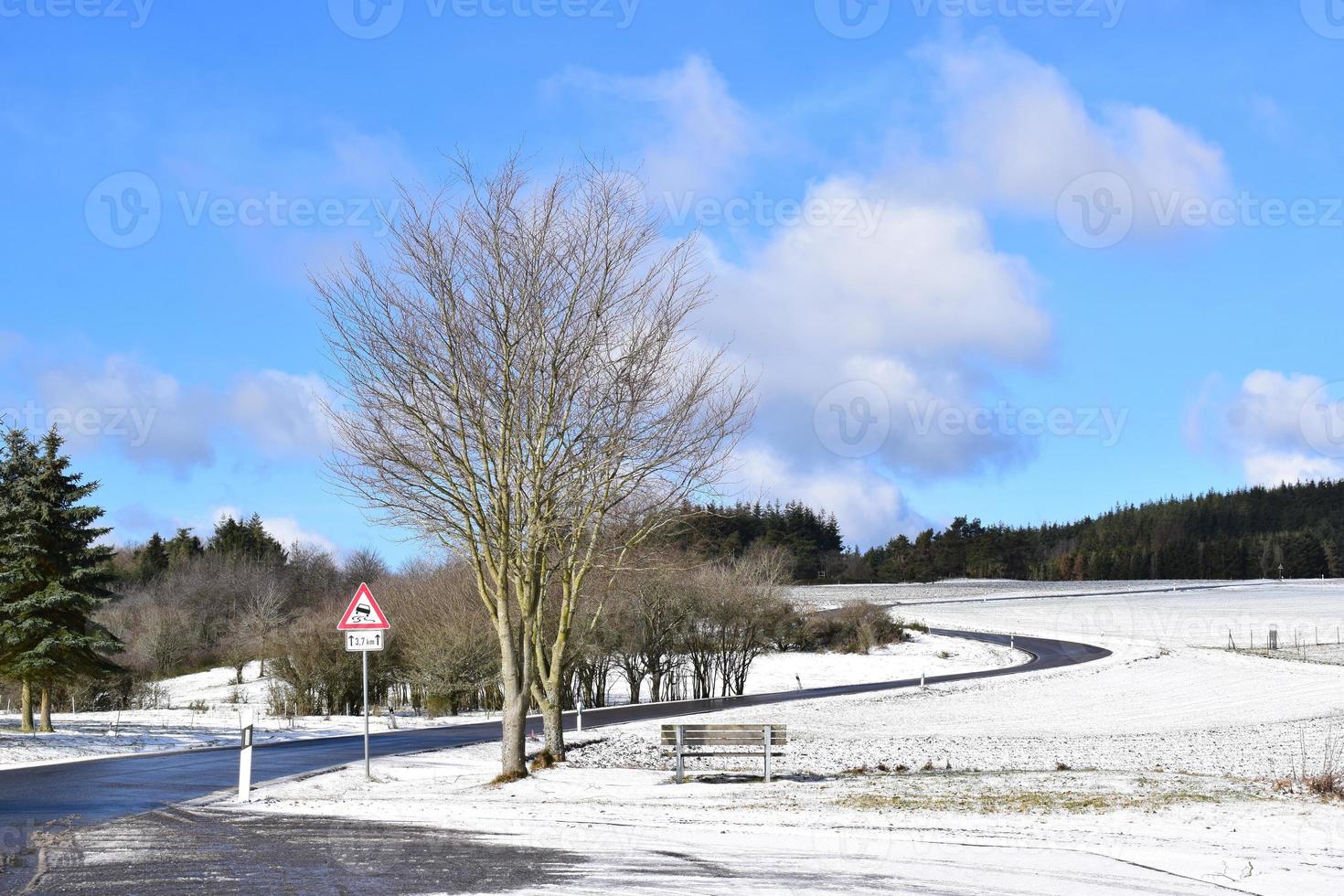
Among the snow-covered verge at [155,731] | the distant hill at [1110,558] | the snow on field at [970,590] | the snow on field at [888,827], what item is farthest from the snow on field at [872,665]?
the distant hill at [1110,558]

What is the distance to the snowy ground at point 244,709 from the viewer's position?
89.5 ft

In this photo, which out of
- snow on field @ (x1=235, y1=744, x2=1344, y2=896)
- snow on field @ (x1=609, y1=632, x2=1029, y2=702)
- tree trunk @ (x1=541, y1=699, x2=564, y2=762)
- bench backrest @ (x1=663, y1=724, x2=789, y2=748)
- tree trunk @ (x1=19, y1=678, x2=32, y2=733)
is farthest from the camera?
snow on field @ (x1=609, y1=632, x2=1029, y2=702)

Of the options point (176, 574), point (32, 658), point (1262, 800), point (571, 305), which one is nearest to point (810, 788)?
point (1262, 800)

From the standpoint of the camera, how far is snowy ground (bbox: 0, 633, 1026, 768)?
2728 centimetres

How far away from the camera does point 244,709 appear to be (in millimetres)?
16406

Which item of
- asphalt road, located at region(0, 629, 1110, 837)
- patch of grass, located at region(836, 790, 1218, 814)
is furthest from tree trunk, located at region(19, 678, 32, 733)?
patch of grass, located at region(836, 790, 1218, 814)

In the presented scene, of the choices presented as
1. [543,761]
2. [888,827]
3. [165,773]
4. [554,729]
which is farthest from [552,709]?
[888,827]

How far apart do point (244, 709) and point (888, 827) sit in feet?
29.5

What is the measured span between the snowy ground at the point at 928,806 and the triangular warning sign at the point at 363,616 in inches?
90.0

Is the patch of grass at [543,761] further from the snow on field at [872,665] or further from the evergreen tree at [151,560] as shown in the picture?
the evergreen tree at [151,560]

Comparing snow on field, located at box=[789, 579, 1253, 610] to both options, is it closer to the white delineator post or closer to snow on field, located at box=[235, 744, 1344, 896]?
snow on field, located at box=[235, 744, 1344, 896]

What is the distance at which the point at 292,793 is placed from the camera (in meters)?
16.6

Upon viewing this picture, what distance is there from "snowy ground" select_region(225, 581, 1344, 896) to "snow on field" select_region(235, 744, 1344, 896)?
4 centimetres

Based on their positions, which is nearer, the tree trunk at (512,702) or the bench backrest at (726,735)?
the bench backrest at (726,735)
